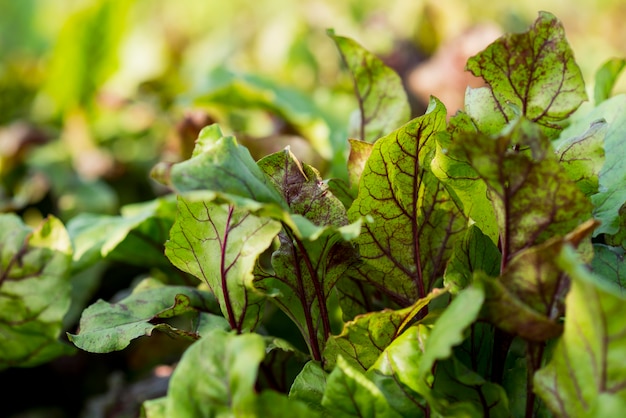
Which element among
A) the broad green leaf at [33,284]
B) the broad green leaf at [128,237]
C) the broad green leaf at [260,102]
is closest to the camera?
the broad green leaf at [33,284]

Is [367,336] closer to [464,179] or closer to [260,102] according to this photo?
→ [464,179]

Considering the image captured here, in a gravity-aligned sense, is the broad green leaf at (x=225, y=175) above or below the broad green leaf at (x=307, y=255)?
above

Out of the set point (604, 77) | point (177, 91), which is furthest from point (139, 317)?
point (177, 91)

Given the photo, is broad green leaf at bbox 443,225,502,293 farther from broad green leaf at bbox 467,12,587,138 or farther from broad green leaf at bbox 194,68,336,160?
broad green leaf at bbox 194,68,336,160

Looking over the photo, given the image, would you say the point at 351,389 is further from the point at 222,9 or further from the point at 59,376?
the point at 222,9

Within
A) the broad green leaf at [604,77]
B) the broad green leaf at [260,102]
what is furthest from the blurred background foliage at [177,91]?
the broad green leaf at [604,77]

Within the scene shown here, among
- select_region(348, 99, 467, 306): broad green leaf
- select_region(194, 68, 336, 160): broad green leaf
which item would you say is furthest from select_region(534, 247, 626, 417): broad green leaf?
select_region(194, 68, 336, 160): broad green leaf

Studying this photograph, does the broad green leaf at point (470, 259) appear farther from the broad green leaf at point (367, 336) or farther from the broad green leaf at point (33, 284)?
the broad green leaf at point (33, 284)
